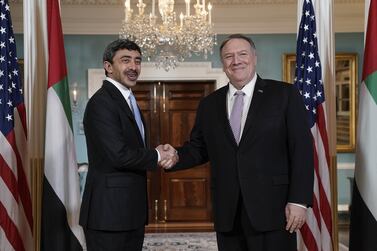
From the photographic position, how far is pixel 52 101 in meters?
3.17

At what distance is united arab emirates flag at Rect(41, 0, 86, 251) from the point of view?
3107 millimetres

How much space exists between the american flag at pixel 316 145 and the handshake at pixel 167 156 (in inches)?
39.4

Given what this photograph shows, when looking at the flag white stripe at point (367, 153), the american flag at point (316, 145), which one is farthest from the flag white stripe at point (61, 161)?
the flag white stripe at point (367, 153)

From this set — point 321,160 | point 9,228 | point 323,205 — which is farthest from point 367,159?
point 9,228

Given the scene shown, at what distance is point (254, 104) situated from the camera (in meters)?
2.50

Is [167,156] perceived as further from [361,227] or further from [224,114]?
[361,227]

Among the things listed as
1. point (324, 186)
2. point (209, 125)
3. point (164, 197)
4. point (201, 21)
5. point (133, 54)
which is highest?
point (201, 21)

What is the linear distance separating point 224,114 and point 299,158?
1.46 ft

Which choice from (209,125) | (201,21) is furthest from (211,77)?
(209,125)

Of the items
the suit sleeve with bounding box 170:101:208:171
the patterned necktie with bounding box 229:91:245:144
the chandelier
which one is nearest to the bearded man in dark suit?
the suit sleeve with bounding box 170:101:208:171

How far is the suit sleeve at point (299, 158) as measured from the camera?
7.86 feet

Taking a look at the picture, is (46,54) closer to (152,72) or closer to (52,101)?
(52,101)

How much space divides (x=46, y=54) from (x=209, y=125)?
4.34ft

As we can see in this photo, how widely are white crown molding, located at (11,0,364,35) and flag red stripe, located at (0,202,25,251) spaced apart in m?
4.42
